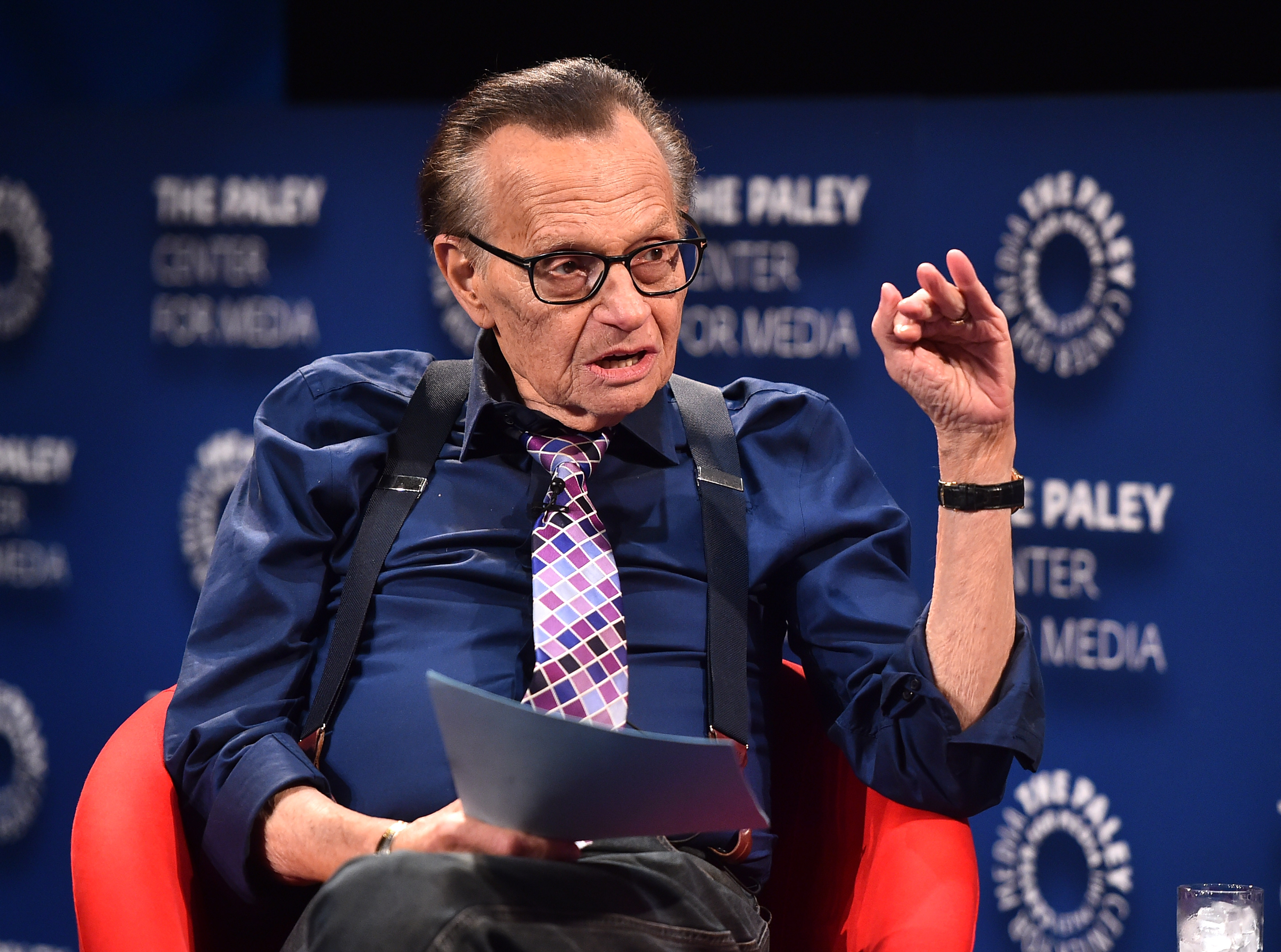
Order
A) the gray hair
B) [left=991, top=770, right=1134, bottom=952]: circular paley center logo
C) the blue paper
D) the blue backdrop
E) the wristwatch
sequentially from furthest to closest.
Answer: [left=991, top=770, right=1134, bottom=952]: circular paley center logo < the blue backdrop < the gray hair < the wristwatch < the blue paper

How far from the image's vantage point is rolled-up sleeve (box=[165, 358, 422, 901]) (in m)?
1.65

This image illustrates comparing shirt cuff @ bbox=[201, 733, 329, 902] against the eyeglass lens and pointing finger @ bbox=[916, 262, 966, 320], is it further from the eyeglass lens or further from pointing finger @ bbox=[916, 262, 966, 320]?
pointing finger @ bbox=[916, 262, 966, 320]

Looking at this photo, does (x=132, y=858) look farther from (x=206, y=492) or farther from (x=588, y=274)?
(x=206, y=492)

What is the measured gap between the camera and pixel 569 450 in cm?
187

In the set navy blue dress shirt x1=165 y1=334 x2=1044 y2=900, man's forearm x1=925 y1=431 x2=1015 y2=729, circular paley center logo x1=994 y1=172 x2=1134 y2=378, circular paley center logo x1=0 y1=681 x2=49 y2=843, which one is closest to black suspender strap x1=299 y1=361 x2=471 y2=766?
navy blue dress shirt x1=165 y1=334 x2=1044 y2=900

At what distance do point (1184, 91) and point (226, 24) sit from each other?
95.9 inches

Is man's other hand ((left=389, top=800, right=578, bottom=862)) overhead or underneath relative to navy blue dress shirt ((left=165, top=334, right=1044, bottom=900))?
underneath

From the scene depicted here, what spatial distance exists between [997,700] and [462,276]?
3.16 feet

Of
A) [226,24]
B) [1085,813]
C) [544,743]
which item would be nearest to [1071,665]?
[1085,813]

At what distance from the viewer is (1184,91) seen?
108 inches

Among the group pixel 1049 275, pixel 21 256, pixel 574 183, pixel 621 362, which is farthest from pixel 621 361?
pixel 21 256

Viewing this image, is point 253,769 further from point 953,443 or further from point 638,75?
point 638,75

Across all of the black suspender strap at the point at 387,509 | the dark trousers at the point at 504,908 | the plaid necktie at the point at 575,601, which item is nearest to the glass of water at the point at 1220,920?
the dark trousers at the point at 504,908

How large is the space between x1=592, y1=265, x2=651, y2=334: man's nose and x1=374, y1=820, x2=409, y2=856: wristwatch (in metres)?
0.69
